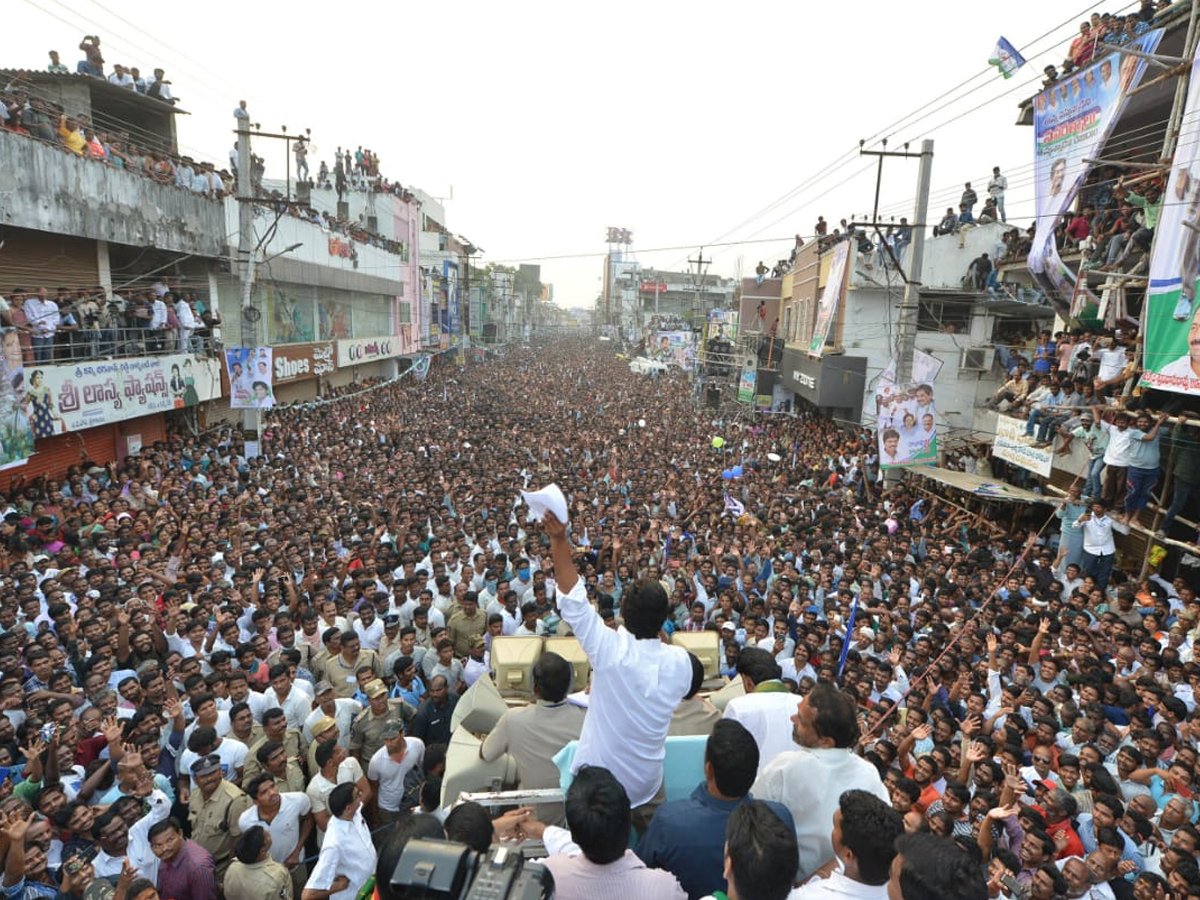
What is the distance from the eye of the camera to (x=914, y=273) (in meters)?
13.3

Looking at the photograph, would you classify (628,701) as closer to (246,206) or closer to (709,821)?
(709,821)

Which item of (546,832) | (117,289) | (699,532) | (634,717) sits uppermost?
(117,289)

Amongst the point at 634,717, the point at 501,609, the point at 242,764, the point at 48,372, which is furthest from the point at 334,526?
the point at 634,717

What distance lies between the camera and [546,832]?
8.11ft

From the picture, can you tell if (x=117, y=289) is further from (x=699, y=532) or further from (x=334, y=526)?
(x=699, y=532)

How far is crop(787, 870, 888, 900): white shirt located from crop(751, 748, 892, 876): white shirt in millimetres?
439

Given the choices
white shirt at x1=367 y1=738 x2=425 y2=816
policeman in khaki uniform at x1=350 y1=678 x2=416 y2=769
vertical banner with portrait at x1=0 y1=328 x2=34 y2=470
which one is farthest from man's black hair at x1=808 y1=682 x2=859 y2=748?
vertical banner with portrait at x1=0 y1=328 x2=34 y2=470

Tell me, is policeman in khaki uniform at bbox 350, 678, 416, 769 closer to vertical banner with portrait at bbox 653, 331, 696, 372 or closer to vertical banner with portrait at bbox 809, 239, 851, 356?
vertical banner with portrait at bbox 809, 239, 851, 356

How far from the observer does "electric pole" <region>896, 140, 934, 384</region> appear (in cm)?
1308

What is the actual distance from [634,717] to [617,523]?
329 inches

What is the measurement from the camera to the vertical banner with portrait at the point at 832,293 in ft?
66.7

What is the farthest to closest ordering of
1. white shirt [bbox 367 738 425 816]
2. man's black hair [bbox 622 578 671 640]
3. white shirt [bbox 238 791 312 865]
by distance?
1. white shirt [bbox 367 738 425 816]
2. white shirt [bbox 238 791 312 865]
3. man's black hair [bbox 622 578 671 640]

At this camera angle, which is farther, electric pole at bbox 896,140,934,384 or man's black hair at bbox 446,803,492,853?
electric pole at bbox 896,140,934,384

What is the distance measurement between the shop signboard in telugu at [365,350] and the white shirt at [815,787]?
86.6ft
